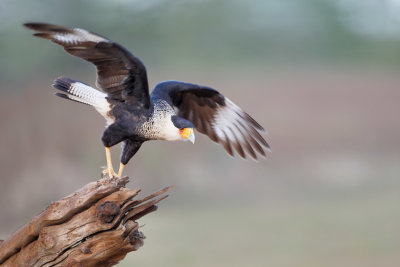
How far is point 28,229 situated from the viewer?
8.02ft

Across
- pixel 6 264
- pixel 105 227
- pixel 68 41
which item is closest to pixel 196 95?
pixel 68 41

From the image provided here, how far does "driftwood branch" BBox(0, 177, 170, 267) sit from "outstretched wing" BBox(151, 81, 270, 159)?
38.1 inches

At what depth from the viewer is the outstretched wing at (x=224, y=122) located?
3.25 meters

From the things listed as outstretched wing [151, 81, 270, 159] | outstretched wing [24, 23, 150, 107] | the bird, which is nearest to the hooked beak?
the bird

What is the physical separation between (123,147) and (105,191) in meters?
0.63

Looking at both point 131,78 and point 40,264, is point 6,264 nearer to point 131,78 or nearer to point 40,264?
point 40,264

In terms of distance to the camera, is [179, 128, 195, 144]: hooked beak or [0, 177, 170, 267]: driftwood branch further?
[179, 128, 195, 144]: hooked beak

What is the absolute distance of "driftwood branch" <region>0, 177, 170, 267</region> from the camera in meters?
2.34

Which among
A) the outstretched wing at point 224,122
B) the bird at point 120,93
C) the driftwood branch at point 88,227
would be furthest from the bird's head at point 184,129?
the outstretched wing at point 224,122

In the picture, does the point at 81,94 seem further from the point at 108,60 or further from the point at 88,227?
the point at 88,227

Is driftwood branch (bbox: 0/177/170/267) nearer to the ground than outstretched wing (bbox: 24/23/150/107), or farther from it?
nearer to the ground

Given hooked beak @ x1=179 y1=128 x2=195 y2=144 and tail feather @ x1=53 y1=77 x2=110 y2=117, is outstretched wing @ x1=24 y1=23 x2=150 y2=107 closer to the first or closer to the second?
tail feather @ x1=53 y1=77 x2=110 y2=117

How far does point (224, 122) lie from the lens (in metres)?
3.29

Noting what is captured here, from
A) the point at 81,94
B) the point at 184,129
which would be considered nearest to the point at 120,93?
the point at 81,94
